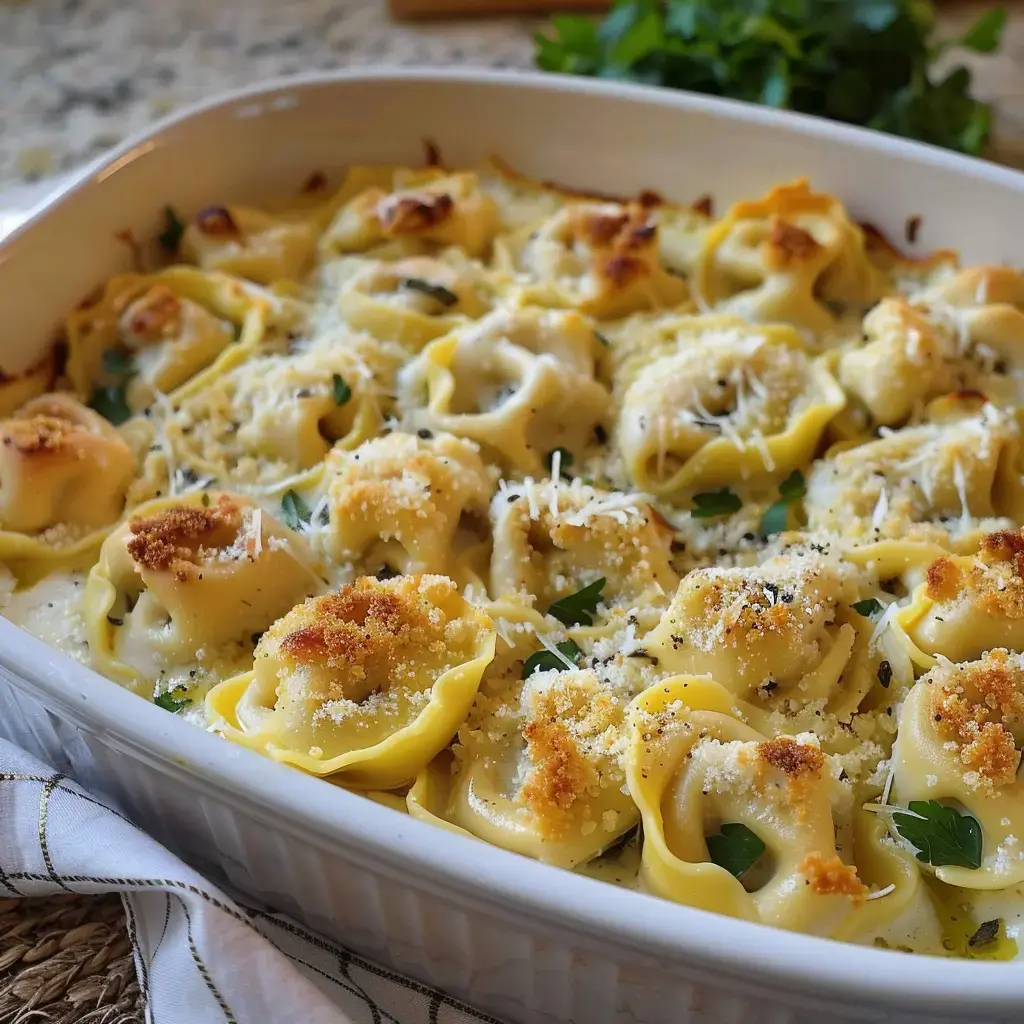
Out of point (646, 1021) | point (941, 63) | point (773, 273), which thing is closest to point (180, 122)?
point (773, 273)

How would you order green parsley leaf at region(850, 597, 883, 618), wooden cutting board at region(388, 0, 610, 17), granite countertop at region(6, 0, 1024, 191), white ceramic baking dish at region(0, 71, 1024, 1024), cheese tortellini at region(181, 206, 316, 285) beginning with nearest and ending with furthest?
white ceramic baking dish at region(0, 71, 1024, 1024)
green parsley leaf at region(850, 597, 883, 618)
cheese tortellini at region(181, 206, 316, 285)
granite countertop at region(6, 0, 1024, 191)
wooden cutting board at region(388, 0, 610, 17)

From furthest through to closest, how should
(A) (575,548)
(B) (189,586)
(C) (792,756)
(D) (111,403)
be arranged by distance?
1. (D) (111,403)
2. (A) (575,548)
3. (B) (189,586)
4. (C) (792,756)

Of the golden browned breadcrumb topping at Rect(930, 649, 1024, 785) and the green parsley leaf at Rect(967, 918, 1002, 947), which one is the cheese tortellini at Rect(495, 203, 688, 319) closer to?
the golden browned breadcrumb topping at Rect(930, 649, 1024, 785)

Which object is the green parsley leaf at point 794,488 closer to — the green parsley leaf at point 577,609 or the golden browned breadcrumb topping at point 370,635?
the green parsley leaf at point 577,609

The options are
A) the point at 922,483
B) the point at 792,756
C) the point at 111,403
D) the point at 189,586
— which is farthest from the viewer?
the point at 111,403

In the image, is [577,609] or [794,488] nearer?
[577,609]

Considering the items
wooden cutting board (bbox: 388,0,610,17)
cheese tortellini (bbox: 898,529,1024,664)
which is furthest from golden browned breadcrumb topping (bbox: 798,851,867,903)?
wooden cutting board (bbox: 388,0,610,17)

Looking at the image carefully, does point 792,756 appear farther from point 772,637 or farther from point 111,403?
point 111,403

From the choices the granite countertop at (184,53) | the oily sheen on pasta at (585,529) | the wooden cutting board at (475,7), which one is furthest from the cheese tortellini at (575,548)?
the wooden cutting board at (475,7)

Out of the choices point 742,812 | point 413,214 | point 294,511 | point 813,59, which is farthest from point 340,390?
point 813,59
